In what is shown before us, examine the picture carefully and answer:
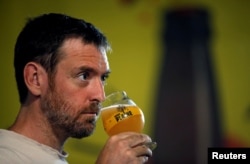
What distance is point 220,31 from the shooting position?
2.00 metres

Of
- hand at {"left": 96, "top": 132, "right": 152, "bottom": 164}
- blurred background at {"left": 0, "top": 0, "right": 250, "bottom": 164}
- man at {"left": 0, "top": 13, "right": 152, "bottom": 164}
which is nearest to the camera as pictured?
hand at {"left": 96, "top": 132, "right": 152, "bottom": 164}

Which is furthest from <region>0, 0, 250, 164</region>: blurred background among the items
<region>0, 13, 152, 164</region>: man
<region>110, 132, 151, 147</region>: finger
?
<region>110, 132, 151, 147</region>: finger

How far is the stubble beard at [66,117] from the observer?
36.4 inches

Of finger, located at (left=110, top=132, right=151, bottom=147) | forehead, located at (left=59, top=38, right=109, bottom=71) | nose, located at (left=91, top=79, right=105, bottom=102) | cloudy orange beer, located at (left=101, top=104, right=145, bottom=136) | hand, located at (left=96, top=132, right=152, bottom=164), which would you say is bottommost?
hand, located at (left=96, top=132, right=152, bottom=164)

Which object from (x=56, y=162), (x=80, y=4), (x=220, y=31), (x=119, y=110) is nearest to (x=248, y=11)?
(x=220, y=31)

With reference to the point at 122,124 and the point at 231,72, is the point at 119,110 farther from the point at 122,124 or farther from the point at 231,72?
the point at 231,72

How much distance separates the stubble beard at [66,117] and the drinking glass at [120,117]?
3 centimetres

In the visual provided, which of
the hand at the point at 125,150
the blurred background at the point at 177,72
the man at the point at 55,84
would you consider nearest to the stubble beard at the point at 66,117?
the man at the point at 55,84

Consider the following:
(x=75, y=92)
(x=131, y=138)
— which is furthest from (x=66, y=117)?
(x=131, y=138)

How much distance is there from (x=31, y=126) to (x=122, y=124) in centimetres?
23

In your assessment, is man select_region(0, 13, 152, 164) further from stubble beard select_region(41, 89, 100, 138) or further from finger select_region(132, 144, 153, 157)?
finger select_region(132, 144, 153, 157)

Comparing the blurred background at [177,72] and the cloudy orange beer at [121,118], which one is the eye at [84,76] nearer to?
the cloudy orange beer at [121,118]

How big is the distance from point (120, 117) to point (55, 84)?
176 millimetres

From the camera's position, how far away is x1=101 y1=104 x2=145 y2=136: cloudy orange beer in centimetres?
91
